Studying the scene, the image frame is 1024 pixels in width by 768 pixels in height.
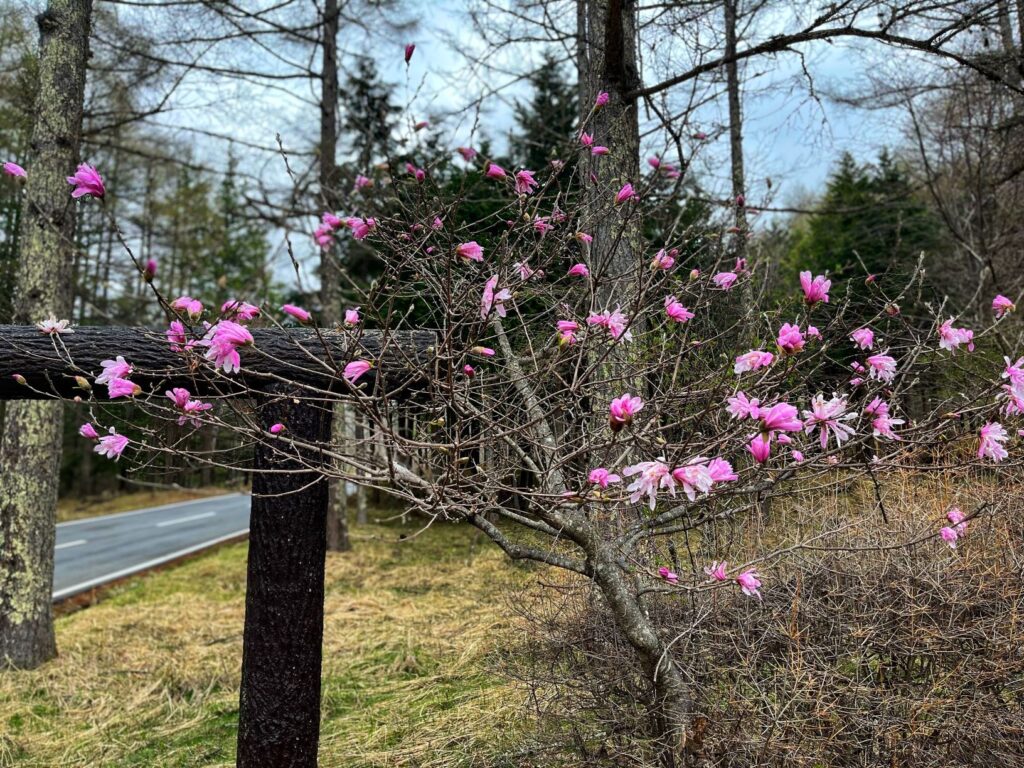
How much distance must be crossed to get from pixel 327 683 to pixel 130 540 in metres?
10.1

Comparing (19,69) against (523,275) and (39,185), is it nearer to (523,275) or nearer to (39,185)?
(39,185)

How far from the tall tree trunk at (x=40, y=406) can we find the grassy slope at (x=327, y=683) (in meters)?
0.47

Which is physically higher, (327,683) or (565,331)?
(565,331)

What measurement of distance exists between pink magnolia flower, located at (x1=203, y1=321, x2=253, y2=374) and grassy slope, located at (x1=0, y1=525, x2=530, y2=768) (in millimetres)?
1302

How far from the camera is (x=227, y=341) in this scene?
1764 millimetres

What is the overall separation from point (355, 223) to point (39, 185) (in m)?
4.29

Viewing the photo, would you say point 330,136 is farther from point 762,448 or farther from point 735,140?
point 762,448

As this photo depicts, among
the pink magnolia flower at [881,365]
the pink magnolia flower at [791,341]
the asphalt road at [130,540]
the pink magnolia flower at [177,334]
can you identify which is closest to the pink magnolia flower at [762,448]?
the pink magnolia flower at [791,341]

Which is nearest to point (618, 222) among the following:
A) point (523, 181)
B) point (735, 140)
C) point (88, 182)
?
point (523, 181)

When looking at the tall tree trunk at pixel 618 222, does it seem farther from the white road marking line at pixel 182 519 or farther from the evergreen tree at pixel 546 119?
the white road marking line at pixel 182 519

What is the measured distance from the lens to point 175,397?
2.04 m

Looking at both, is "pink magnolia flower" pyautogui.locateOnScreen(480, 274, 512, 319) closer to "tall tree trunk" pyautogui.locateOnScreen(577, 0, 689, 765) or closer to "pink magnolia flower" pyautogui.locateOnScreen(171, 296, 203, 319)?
"tall tree trunk" pyautogui.locateOnScreen(577, 0, 689, 765)

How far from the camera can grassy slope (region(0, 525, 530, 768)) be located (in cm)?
347

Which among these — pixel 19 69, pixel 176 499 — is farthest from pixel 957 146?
pixel 176 499
